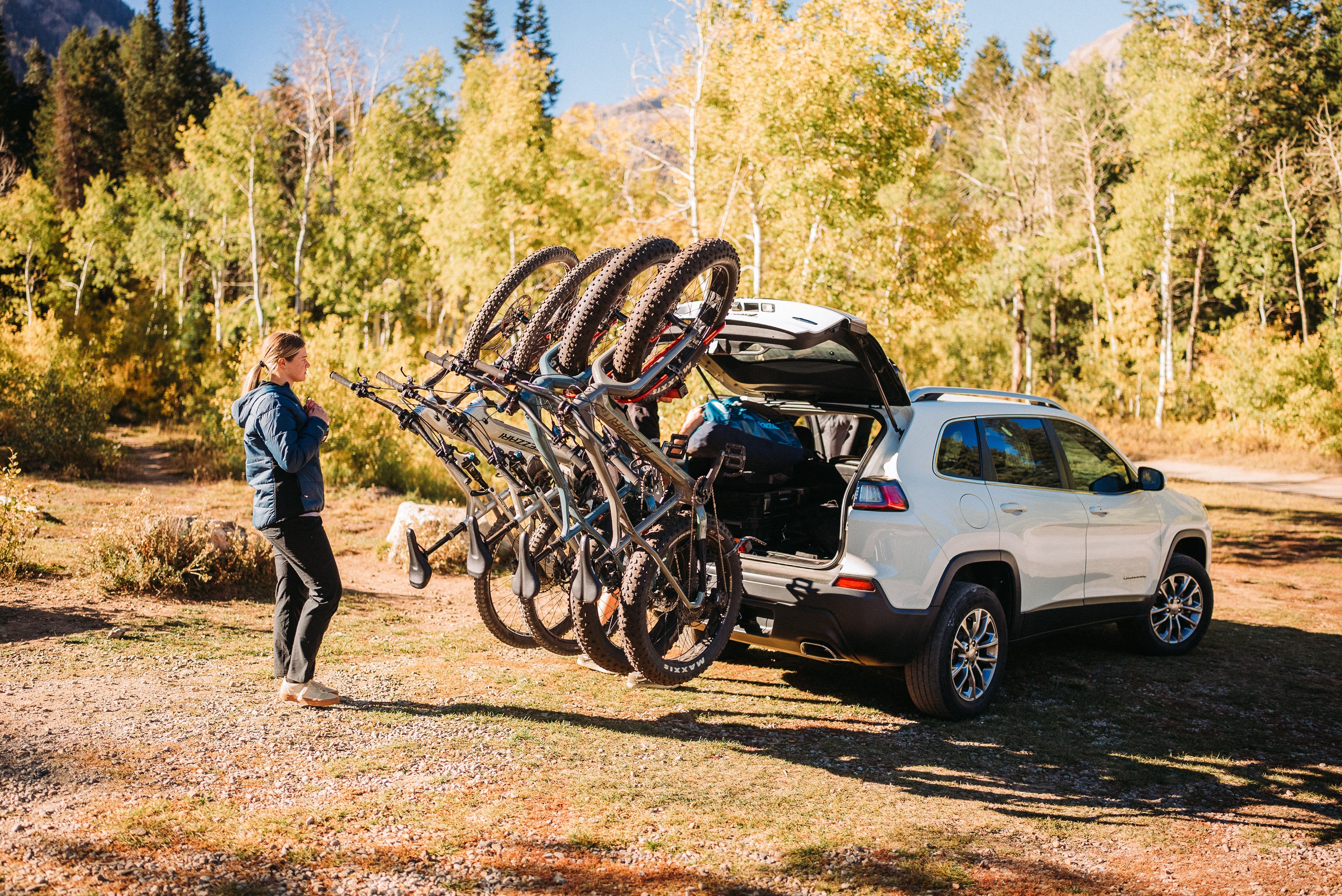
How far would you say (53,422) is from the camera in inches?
558

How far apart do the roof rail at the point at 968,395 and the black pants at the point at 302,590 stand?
3.46 m

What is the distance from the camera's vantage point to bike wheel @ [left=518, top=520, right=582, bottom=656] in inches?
206

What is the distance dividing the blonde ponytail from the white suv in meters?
2.31

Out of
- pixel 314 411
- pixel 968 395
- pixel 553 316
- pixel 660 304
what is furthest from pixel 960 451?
pixel 314 411

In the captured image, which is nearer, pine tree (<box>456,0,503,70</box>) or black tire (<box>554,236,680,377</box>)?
black tire (<box>554,236,680,377</box>)

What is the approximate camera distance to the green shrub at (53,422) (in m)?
14.0

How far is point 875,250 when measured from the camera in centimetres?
1733

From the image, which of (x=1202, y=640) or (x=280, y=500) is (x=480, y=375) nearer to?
(x=280, y=500)

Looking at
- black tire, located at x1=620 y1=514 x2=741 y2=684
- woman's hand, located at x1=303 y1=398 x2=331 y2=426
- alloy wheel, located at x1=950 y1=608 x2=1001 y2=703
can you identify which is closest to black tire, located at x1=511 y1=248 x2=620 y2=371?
woman's hand, located at x1=303 y1=398 x2=331 y2=426

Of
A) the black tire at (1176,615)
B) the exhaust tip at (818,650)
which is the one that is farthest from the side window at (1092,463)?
the exhaust tip at (818,650)

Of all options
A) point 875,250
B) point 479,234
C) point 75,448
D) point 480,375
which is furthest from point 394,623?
point 479,234

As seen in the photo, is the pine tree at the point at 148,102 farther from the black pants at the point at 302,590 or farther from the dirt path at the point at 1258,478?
the black pants at the point at 302,590

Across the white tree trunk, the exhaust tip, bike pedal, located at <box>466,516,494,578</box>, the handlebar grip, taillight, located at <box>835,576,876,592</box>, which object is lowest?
the exhaust tip

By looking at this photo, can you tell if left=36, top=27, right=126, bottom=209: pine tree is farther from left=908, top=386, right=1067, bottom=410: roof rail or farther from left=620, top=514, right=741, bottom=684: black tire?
left=620, top=514, right=741, bottom=684: black tire
